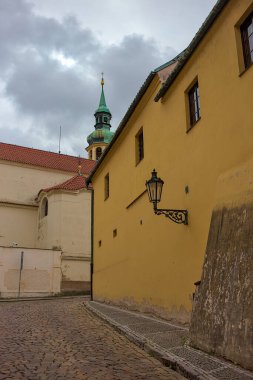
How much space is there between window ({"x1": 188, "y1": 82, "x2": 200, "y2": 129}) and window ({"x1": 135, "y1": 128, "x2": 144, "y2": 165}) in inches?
141

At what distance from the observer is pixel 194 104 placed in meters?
9.62

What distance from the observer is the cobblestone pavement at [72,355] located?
5320 millimetres

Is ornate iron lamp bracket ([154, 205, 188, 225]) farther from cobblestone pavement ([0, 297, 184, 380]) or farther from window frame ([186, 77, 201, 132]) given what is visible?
cobblestone pavement ([0, 297, 184, 380])

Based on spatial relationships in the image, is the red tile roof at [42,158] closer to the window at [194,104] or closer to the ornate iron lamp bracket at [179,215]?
the window at [194,104]

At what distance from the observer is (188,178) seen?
9219 mm

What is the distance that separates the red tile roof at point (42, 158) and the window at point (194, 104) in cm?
2769

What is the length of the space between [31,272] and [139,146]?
15.0 meters

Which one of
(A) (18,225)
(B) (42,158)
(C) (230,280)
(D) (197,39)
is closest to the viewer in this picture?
(C) (230,280)

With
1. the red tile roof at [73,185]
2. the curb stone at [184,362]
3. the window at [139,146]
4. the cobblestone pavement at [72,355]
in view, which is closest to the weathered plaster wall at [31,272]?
the red tile roof at [73,185]

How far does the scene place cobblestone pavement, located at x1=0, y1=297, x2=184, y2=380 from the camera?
5.32 m

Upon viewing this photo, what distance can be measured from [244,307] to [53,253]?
22.5 metres

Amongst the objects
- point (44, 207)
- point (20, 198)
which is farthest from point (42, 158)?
point (44, 207)

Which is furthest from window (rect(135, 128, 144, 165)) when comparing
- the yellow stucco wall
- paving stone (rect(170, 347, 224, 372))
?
paving stone (rect(170, 347, 224, 372))

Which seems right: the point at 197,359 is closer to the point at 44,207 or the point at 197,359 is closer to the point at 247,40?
the point at 247,40
